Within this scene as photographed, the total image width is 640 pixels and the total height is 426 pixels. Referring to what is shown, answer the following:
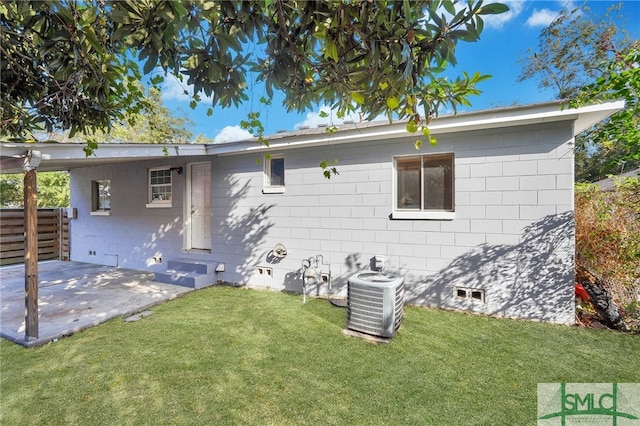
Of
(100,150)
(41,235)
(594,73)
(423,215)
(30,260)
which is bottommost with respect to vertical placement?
(41,235)

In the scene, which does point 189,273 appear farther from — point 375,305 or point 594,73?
point 594,73

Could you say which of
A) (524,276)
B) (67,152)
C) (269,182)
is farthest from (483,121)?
(67,152)

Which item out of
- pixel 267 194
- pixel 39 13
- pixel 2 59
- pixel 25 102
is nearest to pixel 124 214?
pixel 267 194

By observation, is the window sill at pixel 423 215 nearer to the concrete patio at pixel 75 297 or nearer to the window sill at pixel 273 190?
the window sill at pixel 273 190

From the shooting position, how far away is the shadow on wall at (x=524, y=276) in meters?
4.21

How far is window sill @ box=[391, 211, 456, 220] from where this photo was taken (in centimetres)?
486

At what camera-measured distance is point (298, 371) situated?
10.0ft

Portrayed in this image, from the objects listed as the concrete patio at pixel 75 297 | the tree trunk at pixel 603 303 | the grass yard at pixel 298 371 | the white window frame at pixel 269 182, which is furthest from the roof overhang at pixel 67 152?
the tree trunk at pixel 603 303

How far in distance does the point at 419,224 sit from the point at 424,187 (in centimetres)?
66

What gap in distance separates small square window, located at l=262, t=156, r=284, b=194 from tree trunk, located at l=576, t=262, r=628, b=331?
5.52 meters

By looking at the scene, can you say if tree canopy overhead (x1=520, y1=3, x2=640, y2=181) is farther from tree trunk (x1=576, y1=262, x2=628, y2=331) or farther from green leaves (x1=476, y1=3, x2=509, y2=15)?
green leaves (x1=476, y1=3, x2=509, y2=15)

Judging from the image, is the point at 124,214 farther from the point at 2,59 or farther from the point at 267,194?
the point at 2,59

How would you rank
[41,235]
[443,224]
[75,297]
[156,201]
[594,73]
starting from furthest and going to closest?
[594,73]
[41,235]
[156,201]
[75,297]
[443,224]

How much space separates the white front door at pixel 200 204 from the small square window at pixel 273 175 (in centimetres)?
190
